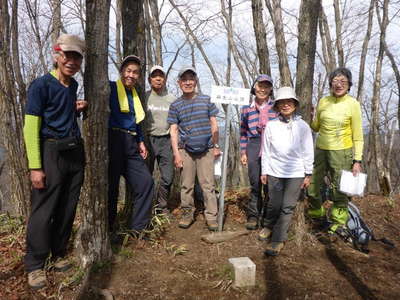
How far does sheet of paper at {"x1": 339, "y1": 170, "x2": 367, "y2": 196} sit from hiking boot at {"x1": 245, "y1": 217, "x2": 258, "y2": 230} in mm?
1288

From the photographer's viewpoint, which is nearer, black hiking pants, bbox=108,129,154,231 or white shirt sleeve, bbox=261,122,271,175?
black hiking pants, bbox=108,129,154,231

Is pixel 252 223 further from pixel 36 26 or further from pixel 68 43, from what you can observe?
pixel 36 26

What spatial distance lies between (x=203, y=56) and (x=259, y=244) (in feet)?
41.7

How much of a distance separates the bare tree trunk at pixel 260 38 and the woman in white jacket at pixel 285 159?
1.46m

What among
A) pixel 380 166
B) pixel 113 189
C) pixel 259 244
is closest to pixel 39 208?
pixel 113 189

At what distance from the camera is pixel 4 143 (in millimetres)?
4004

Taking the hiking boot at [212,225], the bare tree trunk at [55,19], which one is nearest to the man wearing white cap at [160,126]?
the hiking boot at [212,225]

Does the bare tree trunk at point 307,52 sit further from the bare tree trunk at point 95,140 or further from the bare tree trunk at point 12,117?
the bare tree trunk at point 12,117

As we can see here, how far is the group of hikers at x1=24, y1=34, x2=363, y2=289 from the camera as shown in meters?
2.71

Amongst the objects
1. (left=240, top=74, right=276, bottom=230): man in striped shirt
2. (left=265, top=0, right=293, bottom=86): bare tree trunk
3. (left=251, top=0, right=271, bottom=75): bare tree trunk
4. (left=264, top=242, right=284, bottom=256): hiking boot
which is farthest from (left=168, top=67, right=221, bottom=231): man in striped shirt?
(left=251, top=0, right=271, bottom=75): bare tree trunk

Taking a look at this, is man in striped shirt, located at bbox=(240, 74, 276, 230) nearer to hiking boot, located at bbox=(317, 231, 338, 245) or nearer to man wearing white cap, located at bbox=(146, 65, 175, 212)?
hiking boot, located at bbox=(317, 231, 338, 245)

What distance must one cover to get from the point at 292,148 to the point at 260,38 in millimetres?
2457

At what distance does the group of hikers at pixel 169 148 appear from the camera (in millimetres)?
2705

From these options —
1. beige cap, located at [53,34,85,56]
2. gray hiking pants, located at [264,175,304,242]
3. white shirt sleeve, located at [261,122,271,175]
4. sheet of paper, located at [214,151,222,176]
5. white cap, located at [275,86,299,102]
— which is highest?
beige cap, located at [53,34,85,56]
